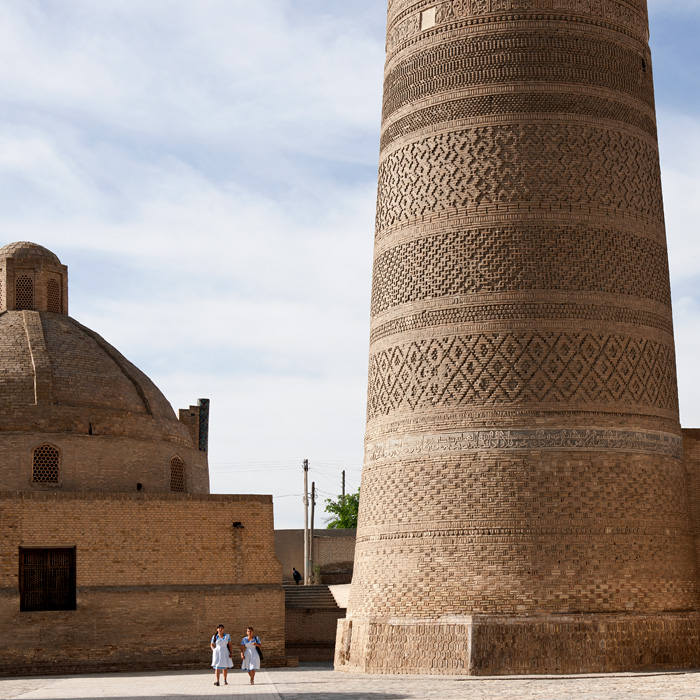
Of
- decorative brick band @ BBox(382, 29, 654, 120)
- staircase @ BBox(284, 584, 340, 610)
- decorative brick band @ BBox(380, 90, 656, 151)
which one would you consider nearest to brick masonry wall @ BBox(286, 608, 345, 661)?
staircase @ BBox(284, 584, 340, 610)

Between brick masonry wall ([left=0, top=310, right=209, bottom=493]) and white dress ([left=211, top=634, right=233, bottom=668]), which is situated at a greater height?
brick masonry wall ([left=0, top=310, right=209, bottom=493])

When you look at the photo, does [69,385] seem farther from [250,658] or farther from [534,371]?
[534,371]

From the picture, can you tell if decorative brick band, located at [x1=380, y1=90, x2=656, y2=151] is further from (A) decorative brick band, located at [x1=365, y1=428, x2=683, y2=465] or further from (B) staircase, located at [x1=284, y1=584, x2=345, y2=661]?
(B) staircase, located at [x1=284, y1=584, x2=345, y2=661]

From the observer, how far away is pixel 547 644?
12.5 meters

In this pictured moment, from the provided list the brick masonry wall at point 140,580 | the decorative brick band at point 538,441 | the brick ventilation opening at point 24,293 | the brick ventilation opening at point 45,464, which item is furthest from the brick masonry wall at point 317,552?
the decorative brick band at point 538,441

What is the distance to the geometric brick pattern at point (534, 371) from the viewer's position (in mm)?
13109

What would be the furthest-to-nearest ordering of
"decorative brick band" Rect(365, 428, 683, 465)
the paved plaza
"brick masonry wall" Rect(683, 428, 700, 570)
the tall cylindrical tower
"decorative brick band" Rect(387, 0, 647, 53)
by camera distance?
"brick masonry wall" Rect(683, 428, 700, 570) → "decorative brick band" Rect(387, 0, 647, 53) → "decorative brick band" Rect(365, 428, 683, 465) → the tall cylindrical tower → the paved plaza

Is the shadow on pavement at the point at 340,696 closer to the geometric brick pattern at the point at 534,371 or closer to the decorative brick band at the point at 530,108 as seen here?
the geometric brick pattern at the point at 534,371

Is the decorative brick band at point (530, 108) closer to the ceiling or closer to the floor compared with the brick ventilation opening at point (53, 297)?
closer to the ceiling

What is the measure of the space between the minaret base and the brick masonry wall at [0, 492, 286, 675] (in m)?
5.79

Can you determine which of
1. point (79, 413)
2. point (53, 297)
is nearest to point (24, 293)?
point (53, 297)

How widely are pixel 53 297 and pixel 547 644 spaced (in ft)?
41.3

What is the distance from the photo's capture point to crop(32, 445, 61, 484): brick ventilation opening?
19359 millimetres

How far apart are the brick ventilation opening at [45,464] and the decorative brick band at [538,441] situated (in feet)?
25.1
